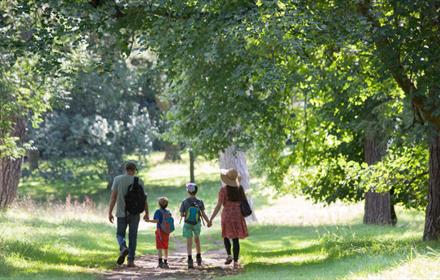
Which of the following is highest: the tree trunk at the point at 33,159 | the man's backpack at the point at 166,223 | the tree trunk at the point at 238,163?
the tree trunk at the point at 33,159

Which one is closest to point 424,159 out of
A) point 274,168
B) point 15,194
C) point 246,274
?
point 246,274

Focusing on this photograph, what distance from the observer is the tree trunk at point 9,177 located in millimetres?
24938

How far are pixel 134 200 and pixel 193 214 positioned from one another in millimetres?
1110

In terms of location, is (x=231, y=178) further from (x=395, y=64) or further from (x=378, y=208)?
(x=378, y=208)

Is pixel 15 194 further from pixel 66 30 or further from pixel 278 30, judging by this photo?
pixel 278 30

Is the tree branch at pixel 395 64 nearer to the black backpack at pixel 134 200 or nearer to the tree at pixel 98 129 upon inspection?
the black backpack at pixel 134 200

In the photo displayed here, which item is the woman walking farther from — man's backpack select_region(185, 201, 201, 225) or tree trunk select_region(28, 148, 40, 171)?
tree trunk select_region(28, 148, 40, 171)

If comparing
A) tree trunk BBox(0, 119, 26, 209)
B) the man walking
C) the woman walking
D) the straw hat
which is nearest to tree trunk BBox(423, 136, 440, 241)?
the woman walking

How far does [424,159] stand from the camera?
1695 centimetres

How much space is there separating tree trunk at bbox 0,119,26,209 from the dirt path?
8449 mm

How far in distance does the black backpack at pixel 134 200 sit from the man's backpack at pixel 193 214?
838mm

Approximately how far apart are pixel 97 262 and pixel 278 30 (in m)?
6.03

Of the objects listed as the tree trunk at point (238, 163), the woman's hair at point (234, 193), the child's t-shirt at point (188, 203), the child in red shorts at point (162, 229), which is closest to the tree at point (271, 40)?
the woman's hair at point (234, 193)

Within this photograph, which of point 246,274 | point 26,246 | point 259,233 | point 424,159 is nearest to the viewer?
point 246,274
